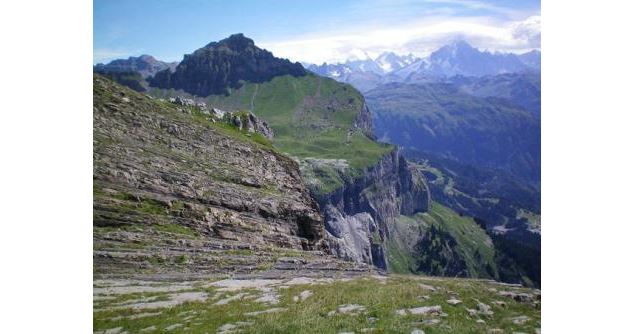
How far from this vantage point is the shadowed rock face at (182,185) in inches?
926

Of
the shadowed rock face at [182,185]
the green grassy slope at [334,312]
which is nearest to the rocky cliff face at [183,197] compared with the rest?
the shadowed rock face at [182,185]

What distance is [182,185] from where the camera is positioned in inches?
1054

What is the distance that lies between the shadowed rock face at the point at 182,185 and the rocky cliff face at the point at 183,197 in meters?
0.05

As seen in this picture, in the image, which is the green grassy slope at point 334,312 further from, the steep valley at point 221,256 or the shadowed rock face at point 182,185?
the shadowed rock face at point 182,185

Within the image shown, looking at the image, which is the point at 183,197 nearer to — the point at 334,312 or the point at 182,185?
the point at 182,185

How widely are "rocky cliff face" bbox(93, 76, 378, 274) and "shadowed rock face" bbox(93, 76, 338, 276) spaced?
0.05 meters

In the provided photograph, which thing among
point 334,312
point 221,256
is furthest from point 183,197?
point 334,312

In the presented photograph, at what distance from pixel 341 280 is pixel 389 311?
539 centimetres

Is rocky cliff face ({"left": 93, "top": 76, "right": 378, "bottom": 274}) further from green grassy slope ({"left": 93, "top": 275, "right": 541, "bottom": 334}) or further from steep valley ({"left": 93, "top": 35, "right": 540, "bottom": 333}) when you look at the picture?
green grassy slope ({"left": 93, "top": 275, "right": 541, "bottom": 334})

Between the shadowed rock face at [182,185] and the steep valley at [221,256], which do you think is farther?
the shadowed rock face at [182,185]

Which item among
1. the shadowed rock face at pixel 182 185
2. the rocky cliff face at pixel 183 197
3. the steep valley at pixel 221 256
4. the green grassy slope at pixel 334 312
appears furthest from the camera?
Answer: the shadowed rock face at pixel 182 185

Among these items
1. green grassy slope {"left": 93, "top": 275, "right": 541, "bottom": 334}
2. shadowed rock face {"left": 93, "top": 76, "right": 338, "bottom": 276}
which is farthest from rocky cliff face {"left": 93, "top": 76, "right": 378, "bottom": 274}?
green grassy slope {"left": 93, "top": 275, "right": 541, "bottom": 334}
